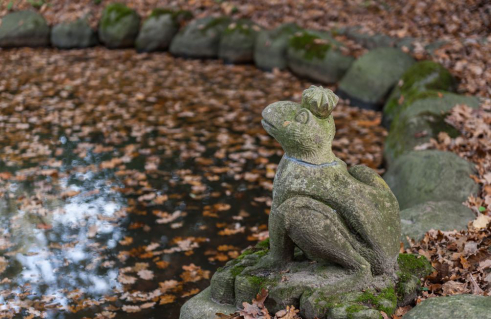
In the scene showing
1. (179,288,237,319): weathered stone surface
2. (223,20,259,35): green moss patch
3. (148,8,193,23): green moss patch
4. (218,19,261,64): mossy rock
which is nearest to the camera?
(179,288,237,319): weathered stone surface

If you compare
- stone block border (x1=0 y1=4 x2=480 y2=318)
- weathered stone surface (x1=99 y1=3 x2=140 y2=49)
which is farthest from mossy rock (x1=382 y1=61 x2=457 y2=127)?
weathered stone surface (x1=99 y1=3 x2=140 y2=49)

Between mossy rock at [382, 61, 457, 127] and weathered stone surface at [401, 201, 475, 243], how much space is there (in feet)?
11.8

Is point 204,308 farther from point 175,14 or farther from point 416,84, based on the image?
point 175,14

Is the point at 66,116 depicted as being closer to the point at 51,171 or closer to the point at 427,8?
the point at 51,171

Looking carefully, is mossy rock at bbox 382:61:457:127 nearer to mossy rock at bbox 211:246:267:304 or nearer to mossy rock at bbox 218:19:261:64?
mossy rock at bbox 218:19:261:64

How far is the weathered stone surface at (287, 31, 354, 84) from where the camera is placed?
11.9 meters

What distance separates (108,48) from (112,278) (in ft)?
38.7

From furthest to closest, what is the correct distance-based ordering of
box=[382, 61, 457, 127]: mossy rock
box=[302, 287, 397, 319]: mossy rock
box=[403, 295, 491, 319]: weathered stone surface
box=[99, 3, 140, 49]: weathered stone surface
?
box=[99, 3, 140, 49]: weathered stone surface, box=[382, 61, 457, 127]: mossy rock, box=[302, 287, 397, 319]: mossy rock, box=[403, 295, 491, 319]: weathered stone surface

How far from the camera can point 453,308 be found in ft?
11.3

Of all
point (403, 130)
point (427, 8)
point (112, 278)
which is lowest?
point (112, 278)

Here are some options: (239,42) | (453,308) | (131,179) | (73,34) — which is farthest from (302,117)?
(73,34)

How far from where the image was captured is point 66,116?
1052 cm

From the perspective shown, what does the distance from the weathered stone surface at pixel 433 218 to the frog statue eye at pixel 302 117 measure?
6.62 ft

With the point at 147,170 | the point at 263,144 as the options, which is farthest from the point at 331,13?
the point at 147,170
